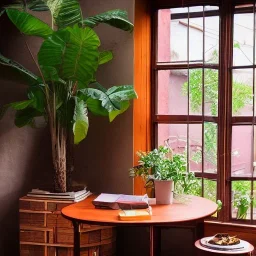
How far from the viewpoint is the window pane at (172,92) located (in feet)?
11.8

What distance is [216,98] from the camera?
11.5 ft

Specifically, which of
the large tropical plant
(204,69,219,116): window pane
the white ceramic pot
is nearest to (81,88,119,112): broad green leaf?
the large tropical plant

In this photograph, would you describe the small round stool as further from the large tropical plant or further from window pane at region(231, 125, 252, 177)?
the large tropical plant

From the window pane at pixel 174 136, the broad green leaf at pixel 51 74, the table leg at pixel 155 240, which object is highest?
the broad green leaf at pixel 51 74

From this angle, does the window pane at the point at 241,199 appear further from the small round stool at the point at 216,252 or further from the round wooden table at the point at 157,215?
the small round stool at the point at 216,252

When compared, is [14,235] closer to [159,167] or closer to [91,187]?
[91,187]

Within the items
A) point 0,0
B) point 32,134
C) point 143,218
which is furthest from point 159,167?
point 0,0

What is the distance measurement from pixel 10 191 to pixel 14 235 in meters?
0.35

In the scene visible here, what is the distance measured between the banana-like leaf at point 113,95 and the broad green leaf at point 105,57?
238 mm

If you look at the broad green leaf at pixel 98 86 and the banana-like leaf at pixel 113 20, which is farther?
the broad green leaf at pixel 98 86

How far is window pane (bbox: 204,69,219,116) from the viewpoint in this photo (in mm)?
3496

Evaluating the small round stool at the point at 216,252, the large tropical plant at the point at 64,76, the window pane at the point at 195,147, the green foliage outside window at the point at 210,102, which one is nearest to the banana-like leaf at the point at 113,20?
the large tropical plant at the point at 64,76

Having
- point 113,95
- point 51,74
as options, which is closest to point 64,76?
point 51,74

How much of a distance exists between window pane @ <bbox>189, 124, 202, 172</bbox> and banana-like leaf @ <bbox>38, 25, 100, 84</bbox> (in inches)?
35.4
